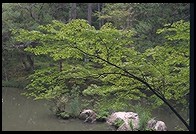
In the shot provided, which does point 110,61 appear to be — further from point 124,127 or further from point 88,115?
point 88,115

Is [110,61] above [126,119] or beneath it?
above

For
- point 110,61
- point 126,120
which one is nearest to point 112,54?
point 110,61

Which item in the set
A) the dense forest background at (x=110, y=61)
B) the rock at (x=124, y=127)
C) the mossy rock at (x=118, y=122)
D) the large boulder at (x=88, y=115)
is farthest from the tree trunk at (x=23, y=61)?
the dense forest background at (x=110, y=61)

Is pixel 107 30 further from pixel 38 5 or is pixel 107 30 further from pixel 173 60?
pixel 38 5

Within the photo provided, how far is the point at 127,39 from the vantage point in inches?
124

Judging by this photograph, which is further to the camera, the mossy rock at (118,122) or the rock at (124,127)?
the mossy rock at (118,122)

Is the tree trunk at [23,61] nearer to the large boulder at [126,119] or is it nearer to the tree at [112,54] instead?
the large boulder at [126,119]

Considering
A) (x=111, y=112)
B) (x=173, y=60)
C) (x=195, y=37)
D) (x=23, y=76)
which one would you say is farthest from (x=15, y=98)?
(x=195, y=37)

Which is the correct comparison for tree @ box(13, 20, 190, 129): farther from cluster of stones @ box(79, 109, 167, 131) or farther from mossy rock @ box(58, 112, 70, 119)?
mossy rock @ box(58, 112, 70, 119)

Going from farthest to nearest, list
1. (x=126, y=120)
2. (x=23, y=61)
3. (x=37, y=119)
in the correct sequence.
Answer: (x=23, y=61), (x=37, y=119), (x=126, y=120)

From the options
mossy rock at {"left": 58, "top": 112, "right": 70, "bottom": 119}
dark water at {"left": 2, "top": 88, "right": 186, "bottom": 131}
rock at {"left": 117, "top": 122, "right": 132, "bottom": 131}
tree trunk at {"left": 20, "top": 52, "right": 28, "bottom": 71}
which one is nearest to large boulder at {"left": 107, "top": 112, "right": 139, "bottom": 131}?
rock at {"left": 117, "top": 122, "right": 132, "bottom": 131}

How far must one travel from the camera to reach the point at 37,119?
770cm

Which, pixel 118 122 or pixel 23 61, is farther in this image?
pixel 23 61

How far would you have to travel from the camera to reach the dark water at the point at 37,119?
6.96 m
